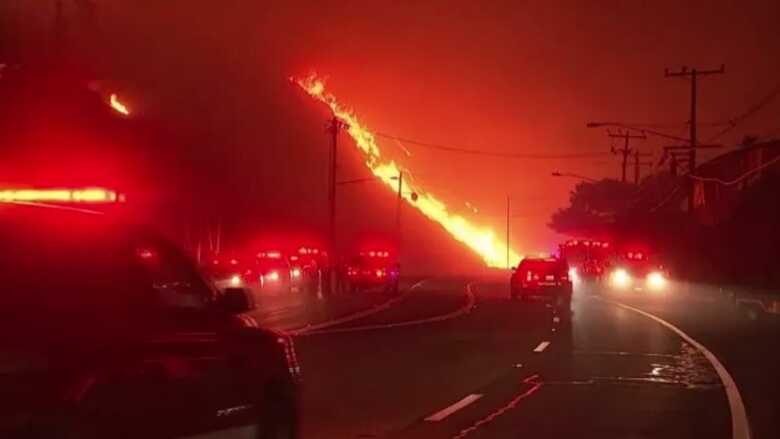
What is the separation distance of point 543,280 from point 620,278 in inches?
1352

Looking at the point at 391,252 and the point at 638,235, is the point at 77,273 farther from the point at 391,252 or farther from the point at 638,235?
the point at 638,235

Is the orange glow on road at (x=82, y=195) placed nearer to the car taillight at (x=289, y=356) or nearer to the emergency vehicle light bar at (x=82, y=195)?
the emergency vehicle light bar at (x=82, y=195)

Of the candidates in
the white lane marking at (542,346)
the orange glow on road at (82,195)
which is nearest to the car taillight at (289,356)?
the orange glow on road at (82,195)

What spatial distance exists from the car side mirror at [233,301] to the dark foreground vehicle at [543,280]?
36.2m

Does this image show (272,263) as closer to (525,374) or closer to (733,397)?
(525,374)

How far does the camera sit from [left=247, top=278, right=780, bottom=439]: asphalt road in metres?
13.0

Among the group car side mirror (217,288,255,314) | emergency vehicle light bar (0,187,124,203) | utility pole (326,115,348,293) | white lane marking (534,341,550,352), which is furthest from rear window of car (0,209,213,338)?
utility pole (326,115,348,293)

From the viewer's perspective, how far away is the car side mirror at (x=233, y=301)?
7.56 m

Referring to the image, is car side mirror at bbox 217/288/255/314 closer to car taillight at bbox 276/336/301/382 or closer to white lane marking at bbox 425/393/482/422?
car taillight at bbox 276/336/301/382

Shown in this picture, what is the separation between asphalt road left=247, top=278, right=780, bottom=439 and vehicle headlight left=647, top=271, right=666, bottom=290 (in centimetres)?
3292

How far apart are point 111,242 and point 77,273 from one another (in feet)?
1.61

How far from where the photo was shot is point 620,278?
255 feet

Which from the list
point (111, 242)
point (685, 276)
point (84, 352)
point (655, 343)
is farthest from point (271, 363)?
point (685, 276)

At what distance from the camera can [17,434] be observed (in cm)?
518
